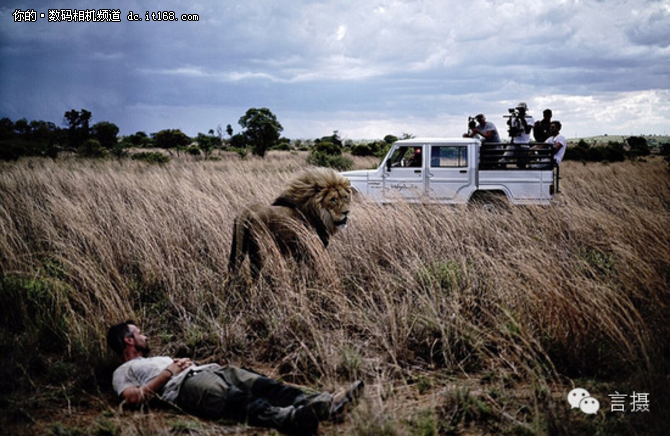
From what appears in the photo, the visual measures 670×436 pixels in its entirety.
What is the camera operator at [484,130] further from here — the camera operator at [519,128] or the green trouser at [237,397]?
the green trouser at [237,397]

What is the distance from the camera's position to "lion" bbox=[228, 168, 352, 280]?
443 cm

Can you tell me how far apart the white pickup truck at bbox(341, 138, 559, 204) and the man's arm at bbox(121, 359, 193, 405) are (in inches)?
268

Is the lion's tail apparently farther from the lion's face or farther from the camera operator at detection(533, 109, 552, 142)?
the camera operator at detection(533, 109, 552, 142)

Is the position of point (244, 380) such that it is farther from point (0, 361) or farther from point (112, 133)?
point (112, 133)

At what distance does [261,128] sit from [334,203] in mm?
28289

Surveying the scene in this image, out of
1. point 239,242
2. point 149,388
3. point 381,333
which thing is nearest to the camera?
point 149,388

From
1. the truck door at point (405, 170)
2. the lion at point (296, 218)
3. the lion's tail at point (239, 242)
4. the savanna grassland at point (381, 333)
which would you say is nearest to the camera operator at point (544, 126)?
the truck door at point (405, 170)

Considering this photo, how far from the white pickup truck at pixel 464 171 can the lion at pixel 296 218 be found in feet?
16.2

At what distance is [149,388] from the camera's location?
3.02 m

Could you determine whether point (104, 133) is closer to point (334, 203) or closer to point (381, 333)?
point (334, 203)

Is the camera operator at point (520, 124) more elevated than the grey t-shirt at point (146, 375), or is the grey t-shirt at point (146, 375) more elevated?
the camera operator at point (520, 124)

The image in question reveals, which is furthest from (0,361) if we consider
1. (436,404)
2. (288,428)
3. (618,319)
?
(618,319)

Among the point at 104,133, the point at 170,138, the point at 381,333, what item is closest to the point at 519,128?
the point at 381,333

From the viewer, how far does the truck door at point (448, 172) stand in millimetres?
9938
